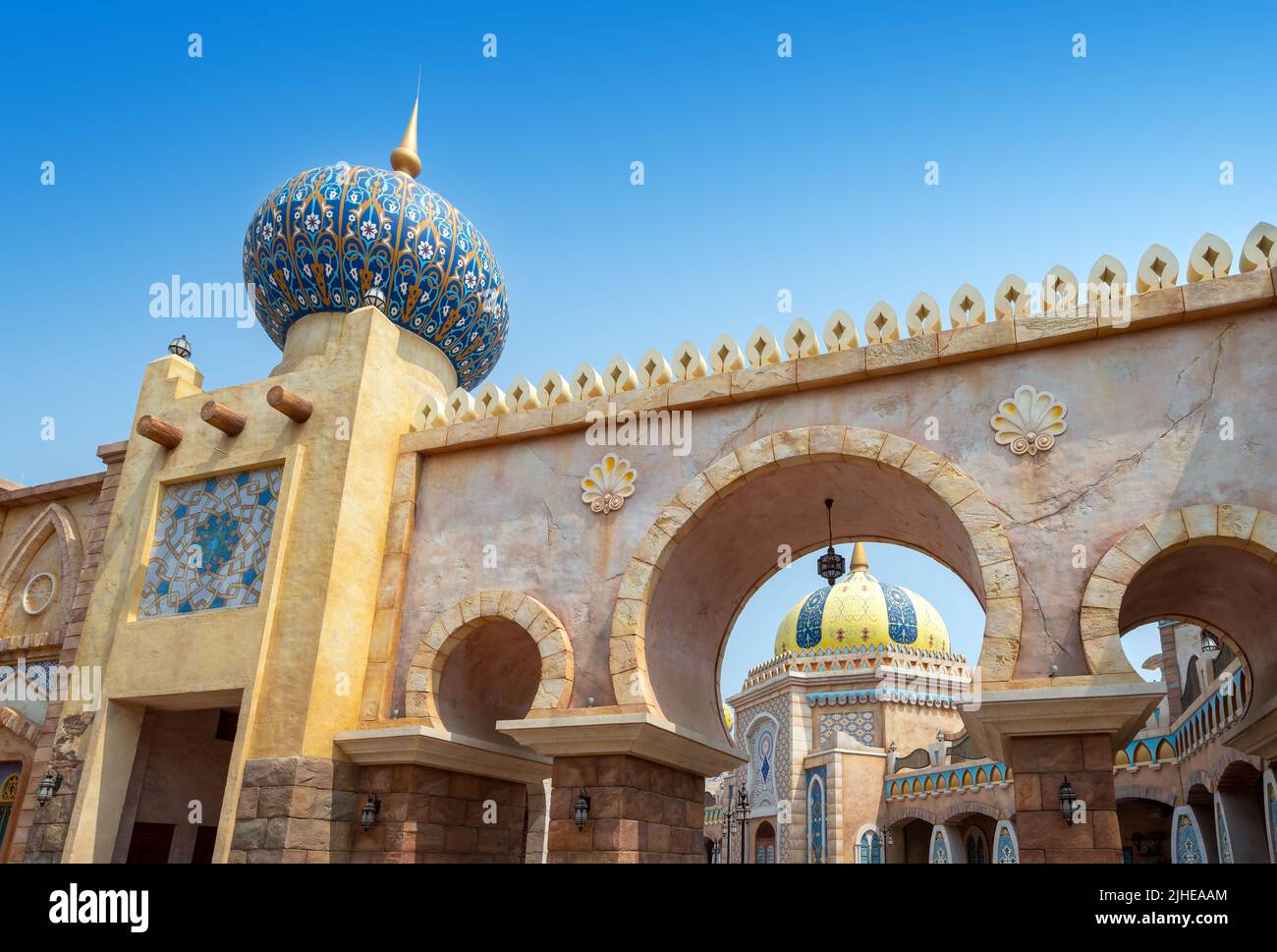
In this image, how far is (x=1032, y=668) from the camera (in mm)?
6582

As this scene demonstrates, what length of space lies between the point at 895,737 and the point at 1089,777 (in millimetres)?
19656

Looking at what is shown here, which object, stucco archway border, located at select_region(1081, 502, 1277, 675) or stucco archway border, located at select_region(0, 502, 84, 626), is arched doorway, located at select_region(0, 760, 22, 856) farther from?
stucco archway border, located at select_region(1081, 502, 1277, 675)

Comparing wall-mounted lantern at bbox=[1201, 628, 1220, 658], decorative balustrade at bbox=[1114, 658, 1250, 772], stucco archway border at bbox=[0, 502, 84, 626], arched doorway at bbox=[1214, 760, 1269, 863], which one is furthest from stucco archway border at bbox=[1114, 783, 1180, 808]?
stucco archway border at bbox=[0, 502, 84, 626]

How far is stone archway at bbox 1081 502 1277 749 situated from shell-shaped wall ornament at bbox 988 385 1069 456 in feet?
3.15

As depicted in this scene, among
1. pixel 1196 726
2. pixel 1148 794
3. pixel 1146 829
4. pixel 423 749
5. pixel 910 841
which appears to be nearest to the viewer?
pixel 423 749

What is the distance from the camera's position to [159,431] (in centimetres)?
967

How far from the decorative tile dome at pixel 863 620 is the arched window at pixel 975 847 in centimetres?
505

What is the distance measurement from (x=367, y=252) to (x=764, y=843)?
2039cm

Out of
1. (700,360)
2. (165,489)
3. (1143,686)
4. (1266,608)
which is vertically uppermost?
(700,360)

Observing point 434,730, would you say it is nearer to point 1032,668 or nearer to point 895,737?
point 1032,668

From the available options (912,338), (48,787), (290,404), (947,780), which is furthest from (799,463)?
(947,780)

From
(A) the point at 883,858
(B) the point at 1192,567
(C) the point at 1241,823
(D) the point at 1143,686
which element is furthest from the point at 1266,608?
(A) the point at 883,858

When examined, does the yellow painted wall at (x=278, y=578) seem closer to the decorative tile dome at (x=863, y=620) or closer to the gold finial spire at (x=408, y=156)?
the gold finial spire at (x=408, y=156)

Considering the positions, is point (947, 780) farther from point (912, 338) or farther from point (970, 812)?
point (912, 338)
